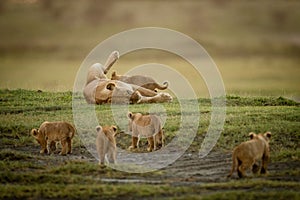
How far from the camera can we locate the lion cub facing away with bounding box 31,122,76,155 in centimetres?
1168

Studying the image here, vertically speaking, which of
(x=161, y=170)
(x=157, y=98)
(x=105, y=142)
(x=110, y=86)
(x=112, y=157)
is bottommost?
(x=161, y=170)

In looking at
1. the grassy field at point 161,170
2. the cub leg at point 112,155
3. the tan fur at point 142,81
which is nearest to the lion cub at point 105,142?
the cub leg at point 112,155

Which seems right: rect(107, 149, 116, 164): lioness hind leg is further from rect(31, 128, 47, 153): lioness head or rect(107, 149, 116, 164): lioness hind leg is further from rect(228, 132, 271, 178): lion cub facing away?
rect(228, 132, 271, 178): lion cub facing away

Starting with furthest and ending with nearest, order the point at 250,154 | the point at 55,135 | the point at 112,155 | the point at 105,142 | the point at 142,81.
Answer: the point at 142,81 < the point at 55,135 < the point at 112,155 < the point at 105,142 < the point at 250,154

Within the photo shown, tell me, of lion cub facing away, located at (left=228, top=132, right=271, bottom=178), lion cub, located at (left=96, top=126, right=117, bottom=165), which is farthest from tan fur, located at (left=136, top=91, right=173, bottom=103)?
lion cub facing away, located at (left=228, top=132, right=271, bottom=178)

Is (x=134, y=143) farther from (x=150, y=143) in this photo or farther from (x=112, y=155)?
(x=112, y=155)

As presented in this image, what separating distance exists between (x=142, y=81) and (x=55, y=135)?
404 cm

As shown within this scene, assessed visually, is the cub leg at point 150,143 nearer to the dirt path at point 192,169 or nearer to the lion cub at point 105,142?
the dirt path at point 192,169

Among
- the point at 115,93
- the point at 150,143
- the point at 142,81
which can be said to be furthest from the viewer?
the point at 142,81

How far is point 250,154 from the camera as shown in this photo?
1020cm

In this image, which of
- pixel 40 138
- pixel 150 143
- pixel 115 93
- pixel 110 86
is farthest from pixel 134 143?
pixel 110 86

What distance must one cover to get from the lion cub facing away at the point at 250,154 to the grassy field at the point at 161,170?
136 millimetres

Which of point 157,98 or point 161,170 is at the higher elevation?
point 157,98

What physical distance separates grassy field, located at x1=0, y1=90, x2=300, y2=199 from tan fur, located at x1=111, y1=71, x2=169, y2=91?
85 centimetres
